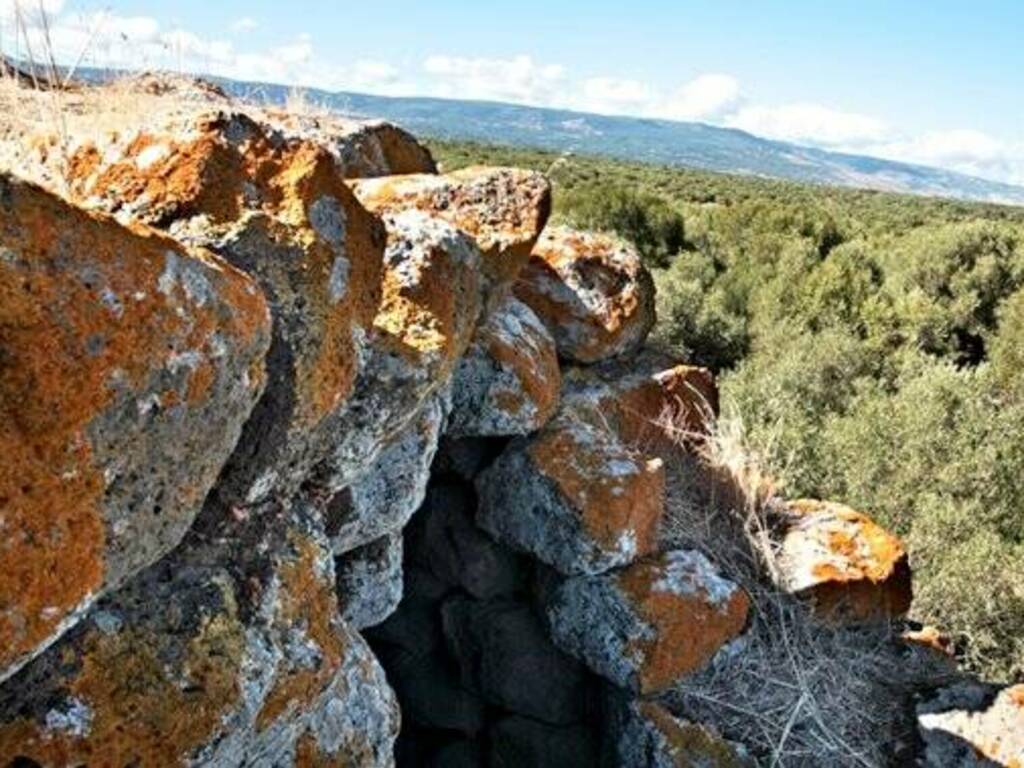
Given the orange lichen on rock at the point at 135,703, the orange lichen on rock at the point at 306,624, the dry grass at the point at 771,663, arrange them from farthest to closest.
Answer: the dry grass at the point at 771,663
the orange lichen on rock at the point at 306,624
the orange lichen on rock at the point at 135,703

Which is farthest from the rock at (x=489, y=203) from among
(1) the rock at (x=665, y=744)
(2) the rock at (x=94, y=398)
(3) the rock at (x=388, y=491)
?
(1) the rock at (x=665, y=744)

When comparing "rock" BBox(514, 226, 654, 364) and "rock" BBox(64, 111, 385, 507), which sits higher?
"rock" BBox(64, 111, 385, 507)

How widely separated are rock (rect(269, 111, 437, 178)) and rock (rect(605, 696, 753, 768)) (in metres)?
2.82

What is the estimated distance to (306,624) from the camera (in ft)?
9.70

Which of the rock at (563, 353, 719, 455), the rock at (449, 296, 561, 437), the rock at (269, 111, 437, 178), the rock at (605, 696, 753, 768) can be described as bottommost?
the rock at (605, 696, 753, 768)

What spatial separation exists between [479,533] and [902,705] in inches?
Answer: 90.5

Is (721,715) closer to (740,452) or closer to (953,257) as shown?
(740,452)

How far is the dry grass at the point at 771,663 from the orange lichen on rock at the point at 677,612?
0.44 feet

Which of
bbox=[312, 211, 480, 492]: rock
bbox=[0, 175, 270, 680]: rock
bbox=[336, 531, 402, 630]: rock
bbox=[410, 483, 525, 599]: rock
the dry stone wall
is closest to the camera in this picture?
bbox=[0, 175, 270, 680]: rock

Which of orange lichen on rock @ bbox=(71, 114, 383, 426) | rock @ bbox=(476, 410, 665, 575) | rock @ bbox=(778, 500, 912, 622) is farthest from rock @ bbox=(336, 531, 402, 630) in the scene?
rock @ bbox=(778, 500, 912, 622)

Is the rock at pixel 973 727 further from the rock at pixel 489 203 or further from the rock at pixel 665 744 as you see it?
the rock at pixel 489 203

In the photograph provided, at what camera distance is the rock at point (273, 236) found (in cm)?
285

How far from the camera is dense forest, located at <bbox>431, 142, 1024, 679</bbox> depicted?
27.0 ft

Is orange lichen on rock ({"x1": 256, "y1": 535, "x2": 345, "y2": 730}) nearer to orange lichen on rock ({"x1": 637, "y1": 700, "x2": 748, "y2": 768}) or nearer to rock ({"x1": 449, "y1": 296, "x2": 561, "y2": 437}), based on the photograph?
rock ({"x1": 449, "y1": 296, "x2": 561, "y2": 437})
